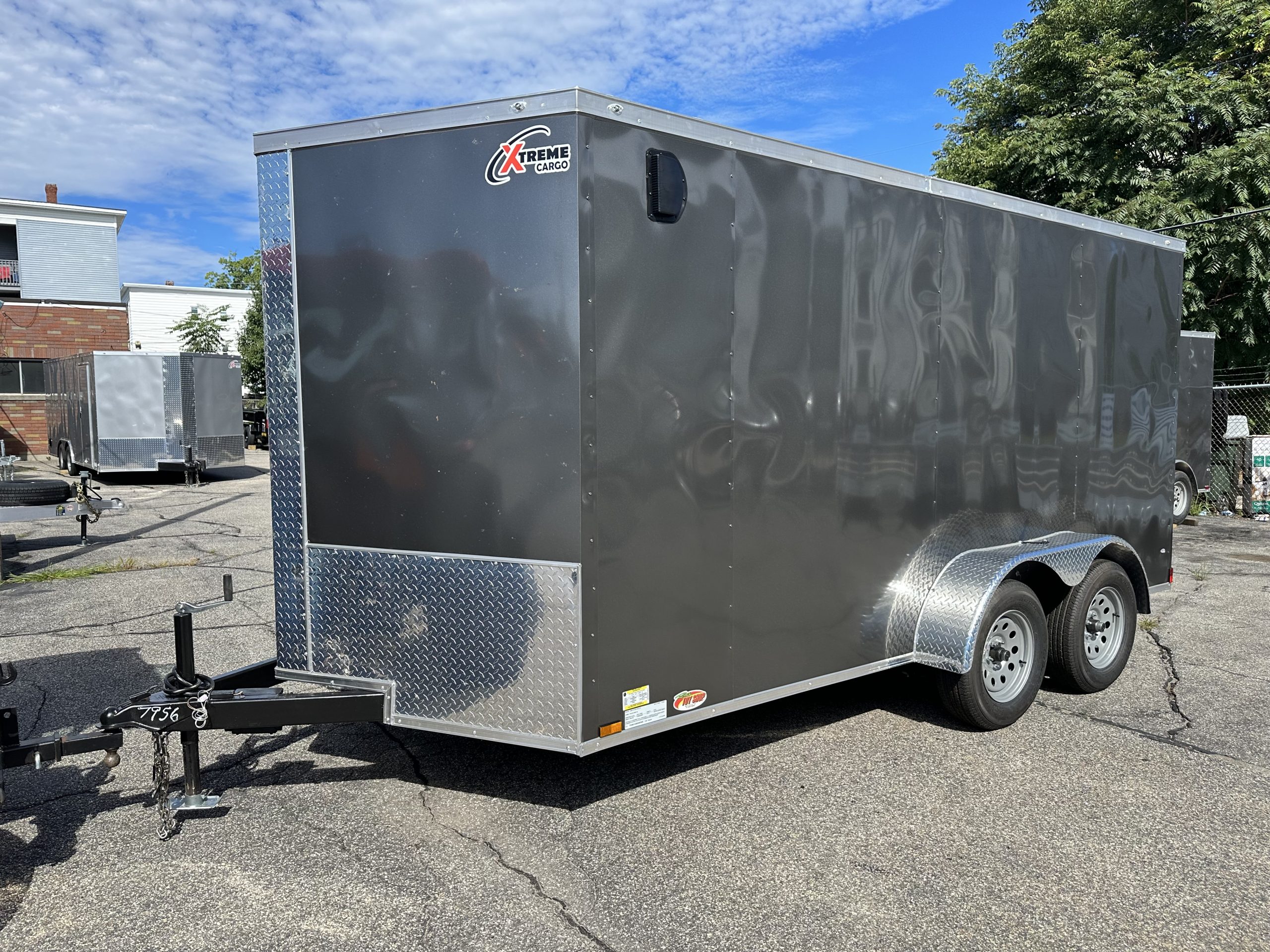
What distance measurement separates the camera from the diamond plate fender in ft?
15.5

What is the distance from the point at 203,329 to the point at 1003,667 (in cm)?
4206

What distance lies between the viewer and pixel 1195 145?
628 inches

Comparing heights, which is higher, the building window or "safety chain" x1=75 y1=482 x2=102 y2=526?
the building window

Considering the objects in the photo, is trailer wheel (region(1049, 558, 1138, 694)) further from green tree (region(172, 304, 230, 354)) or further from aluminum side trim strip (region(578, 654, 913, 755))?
green tree (region(172, 304, 230, 354))

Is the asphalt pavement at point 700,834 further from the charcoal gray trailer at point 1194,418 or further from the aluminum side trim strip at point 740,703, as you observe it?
the charcoal gray trailer at point 1194,418

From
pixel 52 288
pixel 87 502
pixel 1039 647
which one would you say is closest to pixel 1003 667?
pixel 1039 647

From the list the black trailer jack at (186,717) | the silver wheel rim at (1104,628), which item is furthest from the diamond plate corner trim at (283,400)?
the silver wheel rim at (1104,628)

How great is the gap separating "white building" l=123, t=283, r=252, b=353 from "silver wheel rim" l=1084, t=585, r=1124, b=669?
147 feet

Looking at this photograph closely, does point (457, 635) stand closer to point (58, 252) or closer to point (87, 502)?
point (87, 502)

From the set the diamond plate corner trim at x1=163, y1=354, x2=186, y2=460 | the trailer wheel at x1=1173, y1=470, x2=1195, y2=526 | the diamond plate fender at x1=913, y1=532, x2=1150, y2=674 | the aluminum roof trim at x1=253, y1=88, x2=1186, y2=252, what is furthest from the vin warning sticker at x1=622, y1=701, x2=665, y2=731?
the diamond plate corner trim at x1=163, y1=354, x2=186, y2=460

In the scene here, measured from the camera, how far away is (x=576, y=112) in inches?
136

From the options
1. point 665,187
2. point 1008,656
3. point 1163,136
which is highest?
point 1163,136

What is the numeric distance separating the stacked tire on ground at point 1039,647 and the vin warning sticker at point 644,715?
186 centimetres

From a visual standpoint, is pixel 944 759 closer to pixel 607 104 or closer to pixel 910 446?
pixel 910 446
